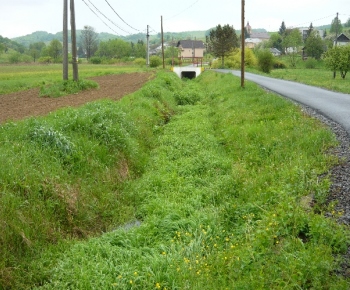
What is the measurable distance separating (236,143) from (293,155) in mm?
3020

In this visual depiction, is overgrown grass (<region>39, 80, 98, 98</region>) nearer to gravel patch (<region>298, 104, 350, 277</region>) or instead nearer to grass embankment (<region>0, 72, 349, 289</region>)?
grass embankment (<region>0, 72, 349, 289</region>)

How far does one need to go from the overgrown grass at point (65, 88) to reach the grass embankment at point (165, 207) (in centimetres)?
987

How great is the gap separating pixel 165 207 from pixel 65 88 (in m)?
16.7

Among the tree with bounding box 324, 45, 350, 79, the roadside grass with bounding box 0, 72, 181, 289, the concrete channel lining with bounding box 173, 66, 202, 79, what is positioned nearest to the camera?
the roadside grass with bounding box 0, 72, 181, 289

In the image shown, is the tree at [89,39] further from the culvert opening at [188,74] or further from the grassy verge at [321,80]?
the grassy verge at [321,80]

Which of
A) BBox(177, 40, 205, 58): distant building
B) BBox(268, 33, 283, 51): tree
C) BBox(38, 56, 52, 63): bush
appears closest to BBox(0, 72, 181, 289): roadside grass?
BBox(38, 56, 52, 63): bush

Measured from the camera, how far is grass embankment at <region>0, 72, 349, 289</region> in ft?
15.1

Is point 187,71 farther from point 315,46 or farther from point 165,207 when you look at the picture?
point 165,207

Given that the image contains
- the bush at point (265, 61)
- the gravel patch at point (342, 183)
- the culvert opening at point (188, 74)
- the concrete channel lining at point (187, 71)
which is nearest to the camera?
the gravel patch at point (342, 183)

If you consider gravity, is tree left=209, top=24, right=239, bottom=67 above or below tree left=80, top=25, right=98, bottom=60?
below

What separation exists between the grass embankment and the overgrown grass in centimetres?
987

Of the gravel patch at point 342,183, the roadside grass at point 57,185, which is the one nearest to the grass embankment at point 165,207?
the roadside grass at point 57,185

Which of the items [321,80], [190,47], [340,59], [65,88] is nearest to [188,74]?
[340,59]

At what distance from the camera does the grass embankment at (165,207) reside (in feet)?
15.1
